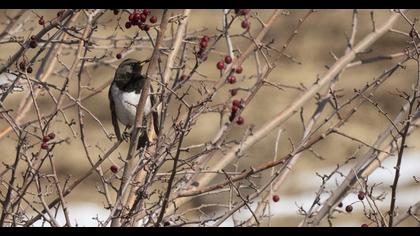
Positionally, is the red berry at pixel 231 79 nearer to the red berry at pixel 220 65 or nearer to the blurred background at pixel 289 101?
the red berry at pixel 220 65

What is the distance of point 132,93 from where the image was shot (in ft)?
23.9

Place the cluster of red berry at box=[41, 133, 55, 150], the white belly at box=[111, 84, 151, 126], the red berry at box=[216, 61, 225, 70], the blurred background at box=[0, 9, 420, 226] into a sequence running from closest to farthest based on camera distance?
1. the cluster of red berry at box=[41, 133, 55, 150]
2. the red berry at box=[216, 61, 225, 70]
3. the white belly at box=[111, 84, 151, 126]
4. the blurred background at box=[0, 9, 420, 226]

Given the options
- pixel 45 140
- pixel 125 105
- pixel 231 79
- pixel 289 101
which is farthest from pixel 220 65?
pixel 289 101

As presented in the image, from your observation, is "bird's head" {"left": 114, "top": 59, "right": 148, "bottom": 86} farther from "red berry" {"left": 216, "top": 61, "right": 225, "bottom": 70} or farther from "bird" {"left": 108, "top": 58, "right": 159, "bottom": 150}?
"red berry" {"left": 216, "top": 61, "right": 225, "bottom": 70}

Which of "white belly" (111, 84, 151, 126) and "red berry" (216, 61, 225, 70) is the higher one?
"white belly" (111, 84, 151, 126)

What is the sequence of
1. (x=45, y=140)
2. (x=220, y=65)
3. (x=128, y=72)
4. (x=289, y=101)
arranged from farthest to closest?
1. (x=289, y=101)
2. (x=128, y=72)
3. (x=220, y=65)
4. (x=45, y=140)

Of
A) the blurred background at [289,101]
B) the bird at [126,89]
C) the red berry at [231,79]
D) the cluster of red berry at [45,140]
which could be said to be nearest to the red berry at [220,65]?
the red berry at [231,79]

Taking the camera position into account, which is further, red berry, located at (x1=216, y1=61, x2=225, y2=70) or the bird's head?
the bird's head

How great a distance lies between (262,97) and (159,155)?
8.67 metres

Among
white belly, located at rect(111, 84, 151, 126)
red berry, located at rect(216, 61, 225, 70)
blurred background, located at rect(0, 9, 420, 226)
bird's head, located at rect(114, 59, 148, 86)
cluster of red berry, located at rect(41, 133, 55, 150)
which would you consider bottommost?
cluster of red berry, located at rect(41, 133, 55, 150)

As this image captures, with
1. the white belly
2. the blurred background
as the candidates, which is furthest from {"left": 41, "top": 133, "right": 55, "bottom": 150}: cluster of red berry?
the blurred background

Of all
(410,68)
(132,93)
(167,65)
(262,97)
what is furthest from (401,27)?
(167,65)

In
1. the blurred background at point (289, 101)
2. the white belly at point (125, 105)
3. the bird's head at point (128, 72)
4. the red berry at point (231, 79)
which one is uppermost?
the blurred background at point (289, 101)

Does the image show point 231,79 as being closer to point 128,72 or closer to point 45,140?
point 45,140
